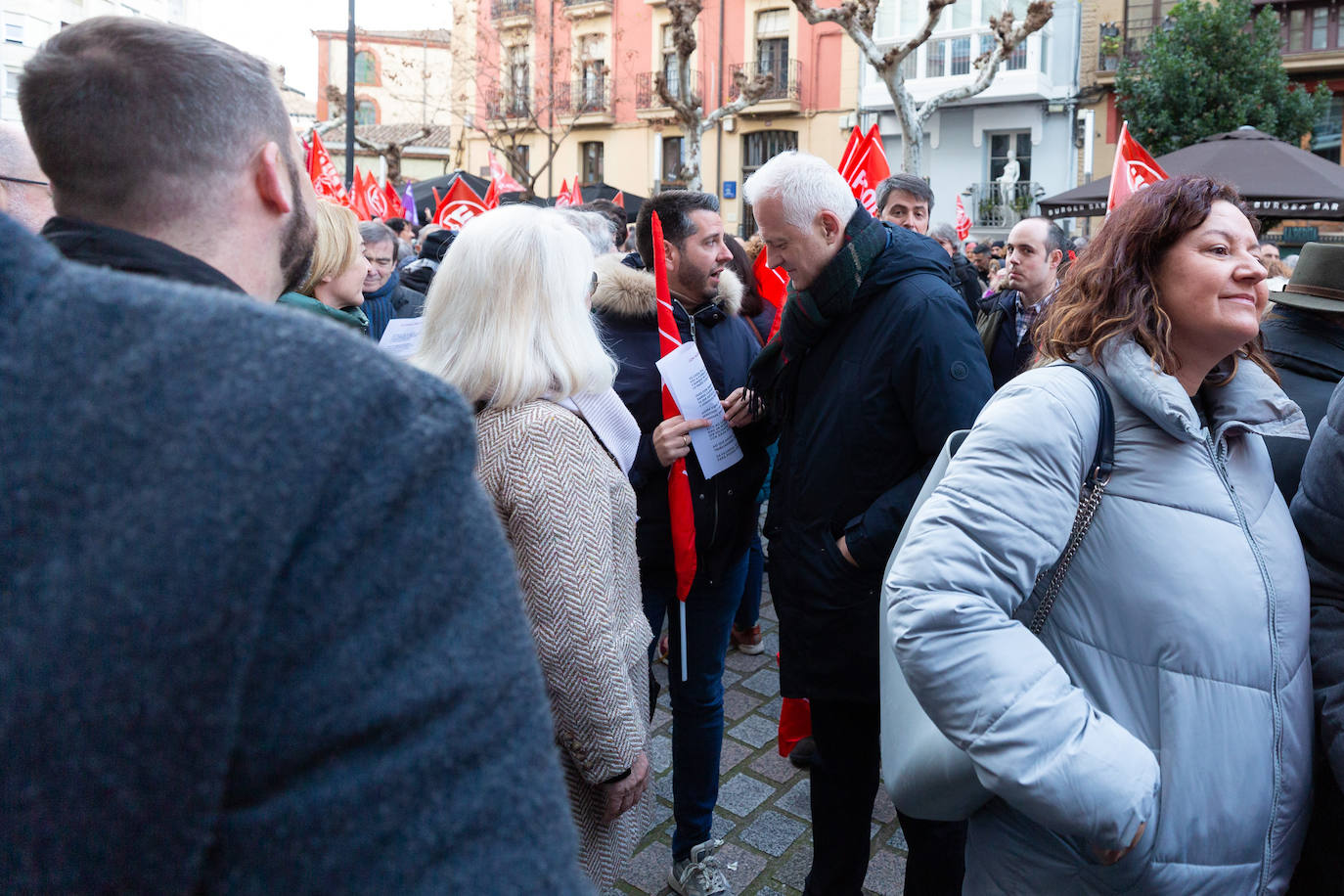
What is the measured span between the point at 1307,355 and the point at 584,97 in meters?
30.9

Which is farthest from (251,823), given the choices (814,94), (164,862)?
(814,94)

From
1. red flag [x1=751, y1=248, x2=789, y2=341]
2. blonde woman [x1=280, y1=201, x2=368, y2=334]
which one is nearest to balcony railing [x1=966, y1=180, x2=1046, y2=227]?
red flag [x1=751, y1=248, x2=789, y2=341]

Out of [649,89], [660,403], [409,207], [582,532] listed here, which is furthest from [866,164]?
[649,89]

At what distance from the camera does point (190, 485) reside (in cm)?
57

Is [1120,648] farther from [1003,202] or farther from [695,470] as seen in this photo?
[1003,202]

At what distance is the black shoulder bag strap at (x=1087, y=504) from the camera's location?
1.65m

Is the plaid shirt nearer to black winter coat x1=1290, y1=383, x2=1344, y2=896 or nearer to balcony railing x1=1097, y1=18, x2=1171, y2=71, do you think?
black winter coat x1=1290, y1=383, x2=1344, y2=896

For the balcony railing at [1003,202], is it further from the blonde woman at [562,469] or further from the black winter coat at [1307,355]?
the blonde woman at [562,469]

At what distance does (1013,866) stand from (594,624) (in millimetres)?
883

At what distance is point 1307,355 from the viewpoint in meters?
2.90

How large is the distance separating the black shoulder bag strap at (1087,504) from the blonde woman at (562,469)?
0.81 meters

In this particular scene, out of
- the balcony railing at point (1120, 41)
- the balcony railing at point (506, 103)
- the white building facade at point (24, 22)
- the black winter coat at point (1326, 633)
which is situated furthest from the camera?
the white building facade at point (24, 22)

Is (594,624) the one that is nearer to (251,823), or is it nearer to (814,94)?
(251,823)

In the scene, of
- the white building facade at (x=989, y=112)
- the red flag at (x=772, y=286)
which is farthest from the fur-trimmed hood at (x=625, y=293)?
the white building facade at (x=989, y=112)
